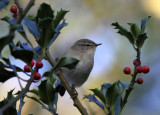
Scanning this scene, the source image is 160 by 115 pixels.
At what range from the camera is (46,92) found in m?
2.18

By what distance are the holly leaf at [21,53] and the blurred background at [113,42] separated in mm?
4414

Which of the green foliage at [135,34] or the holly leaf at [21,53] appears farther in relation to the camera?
the green foliage at [135,34]

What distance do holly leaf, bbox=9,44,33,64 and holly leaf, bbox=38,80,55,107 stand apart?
1.09 ft

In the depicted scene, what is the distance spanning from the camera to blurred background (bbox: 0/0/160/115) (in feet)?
21.8

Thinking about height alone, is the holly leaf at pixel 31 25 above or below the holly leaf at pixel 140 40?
below

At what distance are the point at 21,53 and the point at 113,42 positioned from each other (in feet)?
18.9

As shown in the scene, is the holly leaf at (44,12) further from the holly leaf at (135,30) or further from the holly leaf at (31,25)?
the holly leaf at (135,30)

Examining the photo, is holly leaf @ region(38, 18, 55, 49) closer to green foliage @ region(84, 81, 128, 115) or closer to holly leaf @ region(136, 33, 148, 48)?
green foliage @ region(84, 81, 128, 115)

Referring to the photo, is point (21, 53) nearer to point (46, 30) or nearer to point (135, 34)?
point (46, 30)

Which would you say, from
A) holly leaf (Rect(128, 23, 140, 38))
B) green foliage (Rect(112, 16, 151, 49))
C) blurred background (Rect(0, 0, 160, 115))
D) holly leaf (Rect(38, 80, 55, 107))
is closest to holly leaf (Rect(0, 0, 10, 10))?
holly leaf (Rect(38, 80, 55, 107))

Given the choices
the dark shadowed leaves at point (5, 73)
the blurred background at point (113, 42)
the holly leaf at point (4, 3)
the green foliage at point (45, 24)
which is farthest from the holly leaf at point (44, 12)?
the blurred background at point (113, 42)

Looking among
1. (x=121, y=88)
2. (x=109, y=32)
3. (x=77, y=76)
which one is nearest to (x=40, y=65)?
(x=121, y=88)

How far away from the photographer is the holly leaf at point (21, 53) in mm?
1688

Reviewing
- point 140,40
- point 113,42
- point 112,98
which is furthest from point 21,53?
point 113,42
